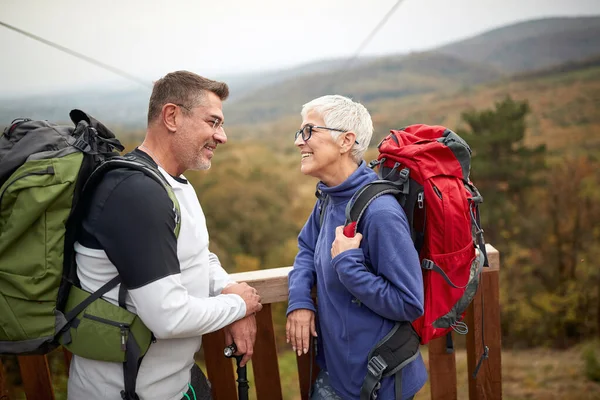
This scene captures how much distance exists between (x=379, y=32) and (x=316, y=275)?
4403mm

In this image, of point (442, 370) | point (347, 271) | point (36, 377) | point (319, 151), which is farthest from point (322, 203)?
point (36, 377)

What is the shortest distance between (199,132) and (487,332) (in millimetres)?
1484

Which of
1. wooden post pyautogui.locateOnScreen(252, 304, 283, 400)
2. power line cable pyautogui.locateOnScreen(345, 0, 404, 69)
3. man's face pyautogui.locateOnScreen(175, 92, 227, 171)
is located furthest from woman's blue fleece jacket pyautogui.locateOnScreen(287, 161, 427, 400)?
power line cable pyautogui.locateOnScreen(345, 0, 404, 69)

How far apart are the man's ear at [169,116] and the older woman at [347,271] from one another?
45 centimetres

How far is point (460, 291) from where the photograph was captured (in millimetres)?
1553

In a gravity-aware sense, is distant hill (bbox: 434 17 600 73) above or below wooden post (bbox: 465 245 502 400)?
above

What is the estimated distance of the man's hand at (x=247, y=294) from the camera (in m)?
1.62

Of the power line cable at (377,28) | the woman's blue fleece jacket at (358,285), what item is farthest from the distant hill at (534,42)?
the woman's blue fleece jacket at (358,285)

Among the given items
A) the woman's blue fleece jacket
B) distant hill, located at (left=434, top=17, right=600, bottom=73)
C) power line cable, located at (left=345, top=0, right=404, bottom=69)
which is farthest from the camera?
distant hill, located at (left=434, top=17, right=600, bottom=73)

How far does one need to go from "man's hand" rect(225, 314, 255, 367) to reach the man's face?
0.59m

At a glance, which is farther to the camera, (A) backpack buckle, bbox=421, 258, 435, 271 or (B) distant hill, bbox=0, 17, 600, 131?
(B) distant hill, bbox=0, 17, 600, 131

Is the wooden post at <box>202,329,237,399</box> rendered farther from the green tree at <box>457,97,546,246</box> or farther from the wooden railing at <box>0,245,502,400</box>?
the green tree at <box>457,97,546,246</box>

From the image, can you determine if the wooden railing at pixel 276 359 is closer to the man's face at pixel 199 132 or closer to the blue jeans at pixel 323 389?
the blue jeans at pixel 323 389

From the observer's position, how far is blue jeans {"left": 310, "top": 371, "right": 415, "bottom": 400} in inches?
66.1
